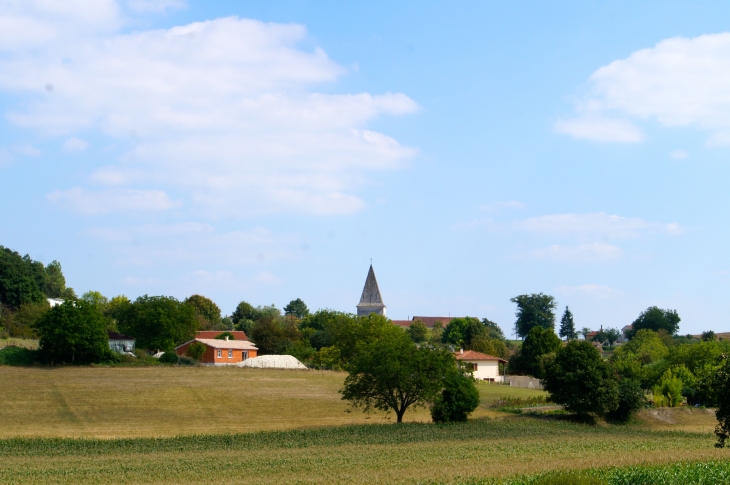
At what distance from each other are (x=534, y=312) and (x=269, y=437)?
117 m

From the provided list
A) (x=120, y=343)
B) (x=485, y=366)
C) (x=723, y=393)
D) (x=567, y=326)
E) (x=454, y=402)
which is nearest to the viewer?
(x=723, y=393)

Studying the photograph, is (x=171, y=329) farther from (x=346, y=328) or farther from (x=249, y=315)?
(x=249, y=315)

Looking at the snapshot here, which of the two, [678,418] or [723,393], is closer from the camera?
[723,393]

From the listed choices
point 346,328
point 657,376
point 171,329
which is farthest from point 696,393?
point 171,329

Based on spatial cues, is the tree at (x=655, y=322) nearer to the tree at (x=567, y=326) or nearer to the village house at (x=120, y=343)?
the tree at (x=567, y=326)

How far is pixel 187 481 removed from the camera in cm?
2591

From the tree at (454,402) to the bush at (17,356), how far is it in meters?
42.5

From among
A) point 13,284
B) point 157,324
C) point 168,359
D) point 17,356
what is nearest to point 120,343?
point 157,324

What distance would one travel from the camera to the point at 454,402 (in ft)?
177

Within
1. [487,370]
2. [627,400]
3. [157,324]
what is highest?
[157,324]

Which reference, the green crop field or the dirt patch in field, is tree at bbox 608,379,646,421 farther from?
the dirt patch in field

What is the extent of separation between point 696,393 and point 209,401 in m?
48.5

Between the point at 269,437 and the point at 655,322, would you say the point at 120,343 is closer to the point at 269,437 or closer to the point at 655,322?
the point at 269,437

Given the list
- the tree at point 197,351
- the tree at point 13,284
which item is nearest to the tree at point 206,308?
the tree at point 13,284
